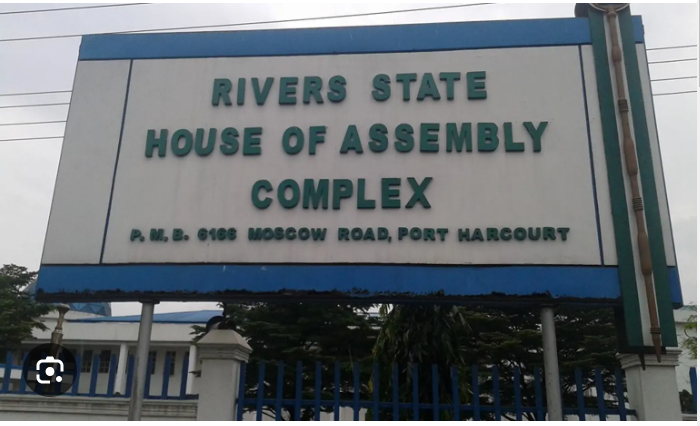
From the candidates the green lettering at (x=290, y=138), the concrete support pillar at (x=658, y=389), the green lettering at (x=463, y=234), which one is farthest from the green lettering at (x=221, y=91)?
the concrete support pillar at (x=658, y=389)

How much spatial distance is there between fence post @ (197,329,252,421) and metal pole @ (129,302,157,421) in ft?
1.72

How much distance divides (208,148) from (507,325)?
44.1ft

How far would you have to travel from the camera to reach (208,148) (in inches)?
230

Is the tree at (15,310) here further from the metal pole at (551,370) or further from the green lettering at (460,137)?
the metal pole at (551,370)

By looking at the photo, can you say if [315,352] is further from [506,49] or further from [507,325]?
[506,49]

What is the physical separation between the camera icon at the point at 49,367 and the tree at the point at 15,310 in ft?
51.7

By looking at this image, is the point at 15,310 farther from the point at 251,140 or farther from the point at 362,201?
the point at 362,201

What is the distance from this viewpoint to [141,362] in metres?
5.45

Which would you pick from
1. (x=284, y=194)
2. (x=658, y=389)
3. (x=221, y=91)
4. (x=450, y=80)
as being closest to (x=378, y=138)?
(x=450, y=80)

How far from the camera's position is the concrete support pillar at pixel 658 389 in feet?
16.1

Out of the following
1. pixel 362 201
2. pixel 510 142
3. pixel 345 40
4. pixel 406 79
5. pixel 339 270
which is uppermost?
pixel 345 40

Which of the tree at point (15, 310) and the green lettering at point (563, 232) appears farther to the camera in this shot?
the tree at point (15, 310)

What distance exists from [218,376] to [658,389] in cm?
361

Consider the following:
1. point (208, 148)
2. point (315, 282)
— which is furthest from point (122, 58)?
point (315, 282)
